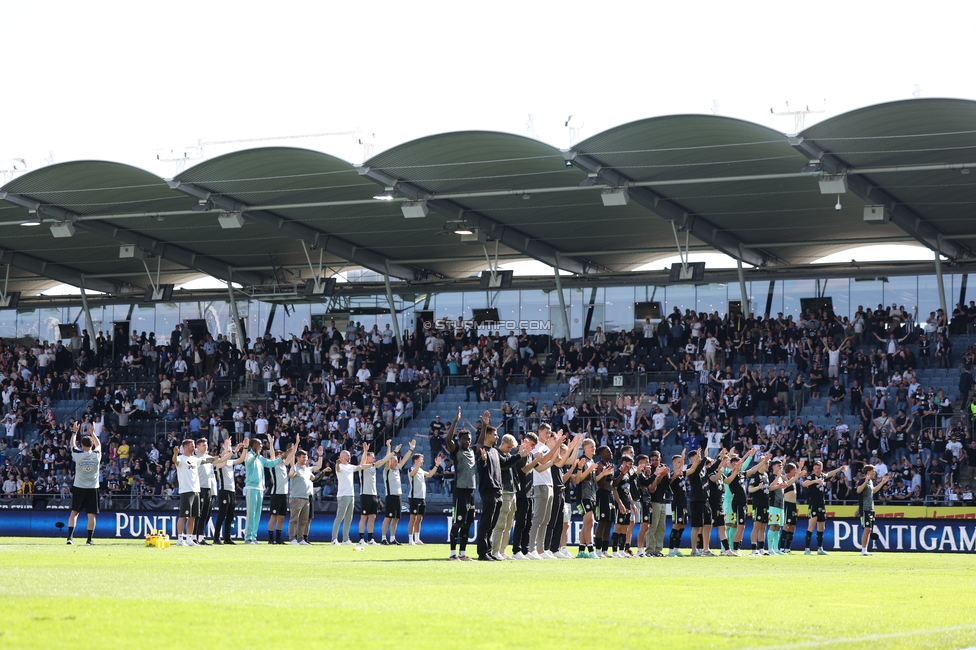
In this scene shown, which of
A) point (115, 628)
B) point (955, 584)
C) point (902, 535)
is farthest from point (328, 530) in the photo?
point (115, 628)

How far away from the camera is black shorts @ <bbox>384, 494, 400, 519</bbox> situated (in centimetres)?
2547

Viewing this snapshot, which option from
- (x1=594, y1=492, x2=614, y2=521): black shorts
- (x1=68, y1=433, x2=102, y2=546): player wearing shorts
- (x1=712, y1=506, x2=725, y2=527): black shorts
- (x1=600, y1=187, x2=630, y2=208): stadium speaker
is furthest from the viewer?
(x1=600, y1=187, x2=630, y2=208): stadium speaker

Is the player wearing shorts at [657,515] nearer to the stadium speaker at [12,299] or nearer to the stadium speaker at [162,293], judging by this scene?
the stadium speaker at [162,293]

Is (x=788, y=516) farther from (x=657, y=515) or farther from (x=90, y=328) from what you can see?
(x=90, y=328)

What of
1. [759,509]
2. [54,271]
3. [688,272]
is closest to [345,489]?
[759,509]

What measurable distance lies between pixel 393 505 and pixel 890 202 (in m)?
16.3

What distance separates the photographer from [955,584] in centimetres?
1449

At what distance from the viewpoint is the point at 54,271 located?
1795 inches

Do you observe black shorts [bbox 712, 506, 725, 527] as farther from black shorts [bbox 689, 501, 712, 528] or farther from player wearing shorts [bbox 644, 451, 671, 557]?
player wearing shorts [bbox 644, 451, 671, 557]

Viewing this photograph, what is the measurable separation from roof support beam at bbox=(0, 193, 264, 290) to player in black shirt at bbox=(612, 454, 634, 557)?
2150 cm

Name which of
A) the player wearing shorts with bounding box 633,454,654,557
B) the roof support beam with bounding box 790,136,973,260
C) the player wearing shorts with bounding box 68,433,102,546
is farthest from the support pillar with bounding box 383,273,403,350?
the player wearing shorts with bounding box 68,433,102,546

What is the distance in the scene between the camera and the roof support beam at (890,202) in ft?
91.2

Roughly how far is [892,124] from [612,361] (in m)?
14.8

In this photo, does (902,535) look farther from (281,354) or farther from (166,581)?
(281,354)
